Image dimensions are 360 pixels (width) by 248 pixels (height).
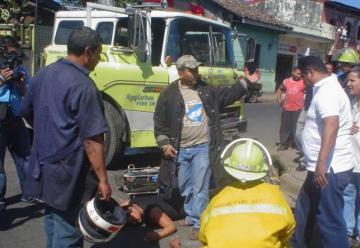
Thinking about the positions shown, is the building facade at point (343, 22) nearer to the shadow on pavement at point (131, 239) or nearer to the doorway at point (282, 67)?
the doorway at point (282, 67)

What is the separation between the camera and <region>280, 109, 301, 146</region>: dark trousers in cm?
923

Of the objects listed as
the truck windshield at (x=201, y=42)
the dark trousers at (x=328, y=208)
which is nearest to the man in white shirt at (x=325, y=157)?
the dark trousers at (x=328, y=208)

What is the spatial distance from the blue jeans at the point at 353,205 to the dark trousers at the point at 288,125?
442 centimetres

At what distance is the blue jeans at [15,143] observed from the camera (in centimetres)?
485

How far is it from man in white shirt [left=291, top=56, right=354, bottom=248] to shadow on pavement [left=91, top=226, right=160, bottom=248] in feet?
4.90

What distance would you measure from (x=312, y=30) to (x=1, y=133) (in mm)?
28942

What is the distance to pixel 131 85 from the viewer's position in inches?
269

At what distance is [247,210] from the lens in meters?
2.23

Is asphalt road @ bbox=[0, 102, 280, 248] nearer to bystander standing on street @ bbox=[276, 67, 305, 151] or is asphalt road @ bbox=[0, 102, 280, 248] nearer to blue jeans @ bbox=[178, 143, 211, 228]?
blue jeans @ bbox=[178, 143, 211, 228]

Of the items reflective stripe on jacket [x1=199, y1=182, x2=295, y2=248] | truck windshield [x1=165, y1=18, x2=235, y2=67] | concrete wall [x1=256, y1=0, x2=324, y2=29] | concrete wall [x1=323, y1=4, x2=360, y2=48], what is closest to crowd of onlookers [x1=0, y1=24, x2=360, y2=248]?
reflective stripe on jacket [x1=199, y1=182, x2=295, y2=248]

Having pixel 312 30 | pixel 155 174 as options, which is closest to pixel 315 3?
pixel 312 30

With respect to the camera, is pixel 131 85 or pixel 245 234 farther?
pixel 131 85

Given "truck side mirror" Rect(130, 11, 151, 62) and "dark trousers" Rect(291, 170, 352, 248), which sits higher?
"truck side mirror" Rect(130, 11, 151, 62)

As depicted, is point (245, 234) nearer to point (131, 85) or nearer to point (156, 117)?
point (156, 117)
